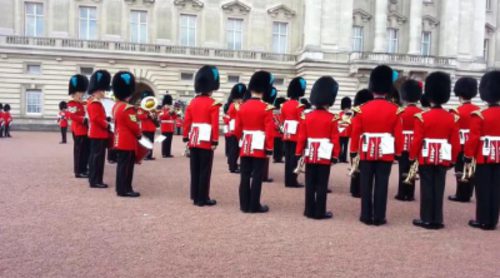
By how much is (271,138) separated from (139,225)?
2148 millimetres

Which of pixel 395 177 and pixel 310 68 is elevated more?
pixel 310 68

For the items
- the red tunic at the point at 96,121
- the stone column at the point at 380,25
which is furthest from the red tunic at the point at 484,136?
the stone column at the point at 380,25

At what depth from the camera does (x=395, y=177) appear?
35.6ft

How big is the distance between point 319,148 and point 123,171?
316cm

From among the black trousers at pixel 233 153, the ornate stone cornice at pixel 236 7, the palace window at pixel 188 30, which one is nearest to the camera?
the black trousers at pixel 233 153

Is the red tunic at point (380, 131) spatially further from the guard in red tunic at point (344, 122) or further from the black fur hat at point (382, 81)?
the guard in red tunic at point (344, 122)

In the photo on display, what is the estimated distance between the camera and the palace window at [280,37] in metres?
30.8

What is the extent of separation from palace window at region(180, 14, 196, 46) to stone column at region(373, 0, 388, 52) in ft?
41.3

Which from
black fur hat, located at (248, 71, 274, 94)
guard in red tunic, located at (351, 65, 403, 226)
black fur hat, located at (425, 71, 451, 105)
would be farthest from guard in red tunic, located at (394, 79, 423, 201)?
black fur hat, located at (248, 71, 274, 94)

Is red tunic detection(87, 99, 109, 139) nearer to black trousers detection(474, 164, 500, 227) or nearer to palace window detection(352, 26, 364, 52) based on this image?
black trousers detection(474, 164, 500, 227)

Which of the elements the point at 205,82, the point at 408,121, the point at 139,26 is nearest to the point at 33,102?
the point at 139,26

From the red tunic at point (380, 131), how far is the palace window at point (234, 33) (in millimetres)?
24872

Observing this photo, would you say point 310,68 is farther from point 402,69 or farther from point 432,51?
point 432,51

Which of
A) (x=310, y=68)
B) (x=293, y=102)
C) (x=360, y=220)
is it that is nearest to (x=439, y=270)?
(x=360, y=220)
